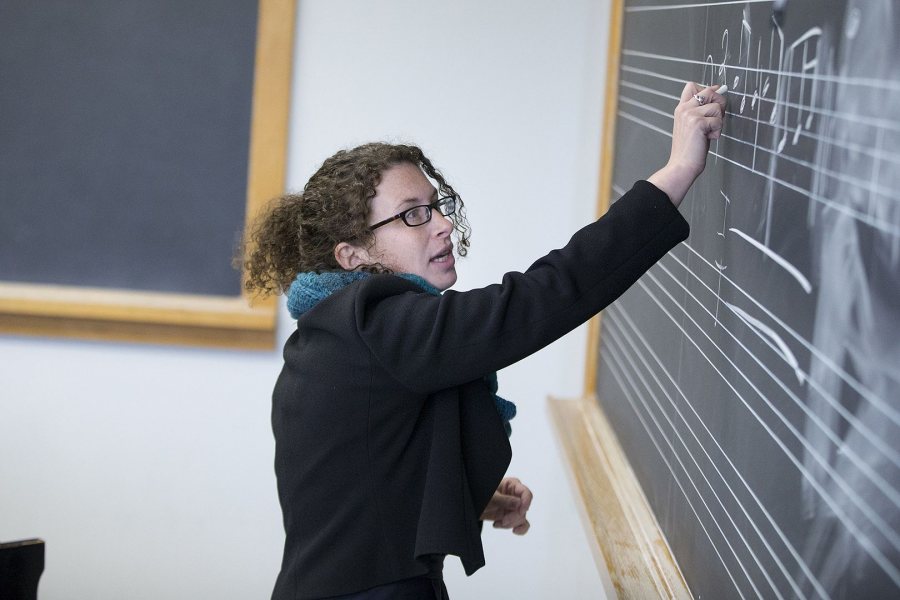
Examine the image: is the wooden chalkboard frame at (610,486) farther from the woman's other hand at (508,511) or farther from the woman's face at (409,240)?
the woman's face at (409,240)

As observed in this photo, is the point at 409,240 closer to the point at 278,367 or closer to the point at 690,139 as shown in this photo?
the point at 690,139

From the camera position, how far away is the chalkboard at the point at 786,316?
0.62 meters

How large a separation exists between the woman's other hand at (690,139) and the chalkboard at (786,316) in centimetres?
2

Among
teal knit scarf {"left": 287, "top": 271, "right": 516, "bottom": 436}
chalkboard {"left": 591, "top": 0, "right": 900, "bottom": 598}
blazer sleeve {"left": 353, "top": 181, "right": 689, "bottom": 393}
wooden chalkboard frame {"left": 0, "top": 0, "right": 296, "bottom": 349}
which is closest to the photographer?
chalkboard {"left": 591, "top": 0, "right": 900, "bottom": 598}

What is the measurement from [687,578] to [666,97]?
591mm

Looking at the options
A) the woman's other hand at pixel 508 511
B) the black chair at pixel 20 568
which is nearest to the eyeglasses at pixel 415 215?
the woman's other hand at pixel 508 511

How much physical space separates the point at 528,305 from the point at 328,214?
353mm

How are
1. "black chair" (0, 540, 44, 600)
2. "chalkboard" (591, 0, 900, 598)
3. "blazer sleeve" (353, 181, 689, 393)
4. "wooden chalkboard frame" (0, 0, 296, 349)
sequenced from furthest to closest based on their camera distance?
1. "wooden chalkboard frame" (0, 0, 296, 349)
2. "black chair" (0, 540, 44, 600)
3. "blazer sleeve" (353, 181, 689, 393)
4. "chalkboard" (591, 0, 900, 598)

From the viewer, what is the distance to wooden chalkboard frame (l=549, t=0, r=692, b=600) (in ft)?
3.96

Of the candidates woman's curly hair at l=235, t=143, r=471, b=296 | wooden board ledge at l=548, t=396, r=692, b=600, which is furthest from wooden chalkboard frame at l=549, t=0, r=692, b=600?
woman's curly hair at l=235, t=143, r=471, b=296

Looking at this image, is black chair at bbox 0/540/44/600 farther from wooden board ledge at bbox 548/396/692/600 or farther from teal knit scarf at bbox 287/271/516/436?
wooden board ledge at bbox 548/396/692/600

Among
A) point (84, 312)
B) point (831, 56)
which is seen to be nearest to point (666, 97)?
point (831, 56)

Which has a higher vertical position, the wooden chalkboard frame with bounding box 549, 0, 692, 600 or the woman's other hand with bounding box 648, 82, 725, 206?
the woman's other hand with bounding box 648, 82, 725, 206

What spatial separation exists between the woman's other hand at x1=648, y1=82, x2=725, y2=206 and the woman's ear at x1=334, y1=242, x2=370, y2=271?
0.38m
